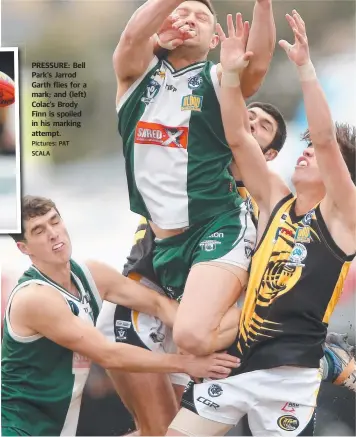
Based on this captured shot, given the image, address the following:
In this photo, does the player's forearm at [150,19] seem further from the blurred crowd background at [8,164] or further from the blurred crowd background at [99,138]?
the blurred crowd background at [8,164]

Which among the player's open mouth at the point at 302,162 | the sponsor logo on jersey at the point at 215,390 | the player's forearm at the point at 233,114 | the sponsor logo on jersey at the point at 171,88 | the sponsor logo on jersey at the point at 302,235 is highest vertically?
the sponsor logo on jersey at the point at 171,88

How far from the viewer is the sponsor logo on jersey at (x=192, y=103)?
8.70 ft

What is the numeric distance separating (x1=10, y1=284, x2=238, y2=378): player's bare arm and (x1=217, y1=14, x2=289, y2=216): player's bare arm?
0.62 m

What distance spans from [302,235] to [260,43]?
0.72 meters

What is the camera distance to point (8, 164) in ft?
9.05

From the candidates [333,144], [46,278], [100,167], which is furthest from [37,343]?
[333,144]

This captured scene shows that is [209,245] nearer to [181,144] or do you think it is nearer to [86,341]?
[181,144]

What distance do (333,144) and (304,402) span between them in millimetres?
932

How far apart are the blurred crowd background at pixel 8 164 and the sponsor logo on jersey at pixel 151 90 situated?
0.53m

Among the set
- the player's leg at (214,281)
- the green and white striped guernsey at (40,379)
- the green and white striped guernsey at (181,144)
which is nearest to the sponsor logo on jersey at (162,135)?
the green and white striped guernsey at (181,144)

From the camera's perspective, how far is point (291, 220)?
2.63m

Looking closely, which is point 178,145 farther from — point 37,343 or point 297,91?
point 37,343

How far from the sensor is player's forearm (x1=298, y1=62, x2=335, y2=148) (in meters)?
2.53

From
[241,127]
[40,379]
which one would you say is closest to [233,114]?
[241,127]
